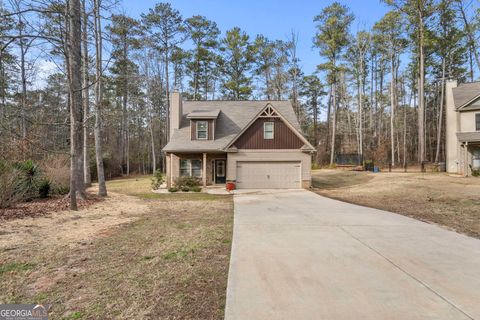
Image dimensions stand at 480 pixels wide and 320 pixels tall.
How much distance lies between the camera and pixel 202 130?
1819cm

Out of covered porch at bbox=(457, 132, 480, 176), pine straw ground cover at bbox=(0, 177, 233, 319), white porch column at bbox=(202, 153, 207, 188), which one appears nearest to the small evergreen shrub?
pine straw ground cover at bbox=(0, 177, 233, 319)

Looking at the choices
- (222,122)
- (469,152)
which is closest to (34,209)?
(222,122)

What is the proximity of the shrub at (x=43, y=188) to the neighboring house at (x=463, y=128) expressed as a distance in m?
27.7

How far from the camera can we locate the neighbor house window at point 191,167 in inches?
709

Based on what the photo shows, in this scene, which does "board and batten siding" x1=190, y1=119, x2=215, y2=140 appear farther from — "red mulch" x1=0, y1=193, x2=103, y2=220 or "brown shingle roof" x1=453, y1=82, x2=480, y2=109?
"brown shingle roof" x1=453, y1=82, x2=480, y2=109

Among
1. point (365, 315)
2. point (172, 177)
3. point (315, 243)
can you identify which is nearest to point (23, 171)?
point (172, 177)

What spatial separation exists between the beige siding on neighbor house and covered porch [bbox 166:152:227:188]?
4.80ft

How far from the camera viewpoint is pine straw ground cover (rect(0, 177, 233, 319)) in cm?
295

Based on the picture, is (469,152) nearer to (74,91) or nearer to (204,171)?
(204,171)

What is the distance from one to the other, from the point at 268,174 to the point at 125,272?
1368 centimetres

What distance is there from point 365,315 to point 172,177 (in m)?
16.1

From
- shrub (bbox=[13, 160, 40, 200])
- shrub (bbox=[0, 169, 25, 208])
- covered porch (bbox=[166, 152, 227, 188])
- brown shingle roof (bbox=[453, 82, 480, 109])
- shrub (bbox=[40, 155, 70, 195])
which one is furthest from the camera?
brown shingle roof (bbox=[453, 82, 480, 109])

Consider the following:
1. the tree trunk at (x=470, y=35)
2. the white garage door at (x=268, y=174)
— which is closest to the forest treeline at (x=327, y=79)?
the tree trunk at (x=470, y=35)

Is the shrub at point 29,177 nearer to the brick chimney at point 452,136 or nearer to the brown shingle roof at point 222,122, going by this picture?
the brown shingle roof at point 222,122
